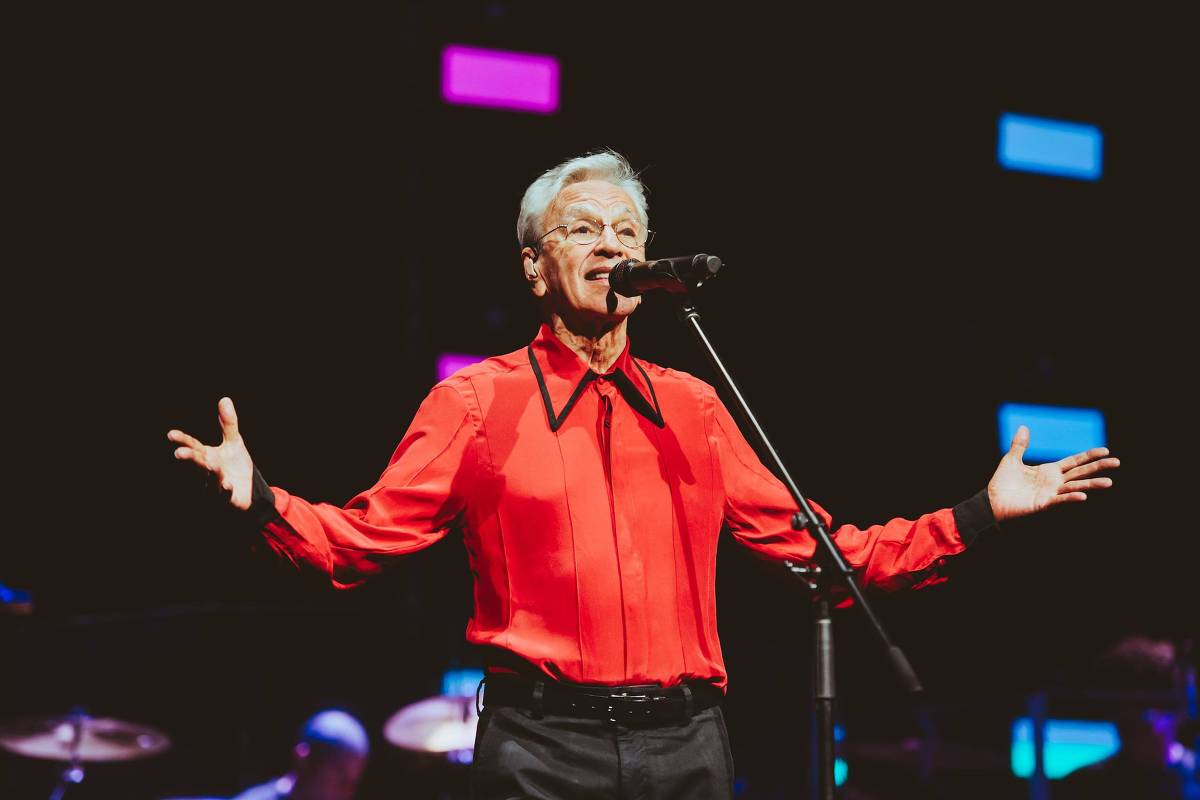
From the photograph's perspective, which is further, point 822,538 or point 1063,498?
point 1063,498

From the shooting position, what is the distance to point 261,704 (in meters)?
4.79

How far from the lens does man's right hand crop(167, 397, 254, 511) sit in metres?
2.24

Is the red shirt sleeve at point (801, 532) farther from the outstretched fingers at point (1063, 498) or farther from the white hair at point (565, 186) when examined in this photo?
the white hair at point (565, 186)

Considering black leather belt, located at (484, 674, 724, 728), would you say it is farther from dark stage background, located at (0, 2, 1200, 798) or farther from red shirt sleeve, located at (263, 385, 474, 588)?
dark stage background, located at (0, 2, 1200, 798)

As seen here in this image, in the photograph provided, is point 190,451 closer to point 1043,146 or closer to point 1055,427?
point 1055,427

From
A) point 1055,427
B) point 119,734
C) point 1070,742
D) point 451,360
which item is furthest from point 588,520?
point 1055,427

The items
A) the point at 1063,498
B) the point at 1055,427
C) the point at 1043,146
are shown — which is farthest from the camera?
the point at 1043,146

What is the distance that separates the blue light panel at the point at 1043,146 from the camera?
22.9 feet

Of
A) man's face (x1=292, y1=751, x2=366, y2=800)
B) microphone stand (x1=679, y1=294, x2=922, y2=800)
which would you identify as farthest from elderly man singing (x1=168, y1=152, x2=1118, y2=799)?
man's face (x1=292, y1=751, x2=366, y2=800)

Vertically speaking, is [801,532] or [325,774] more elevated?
[801,532]

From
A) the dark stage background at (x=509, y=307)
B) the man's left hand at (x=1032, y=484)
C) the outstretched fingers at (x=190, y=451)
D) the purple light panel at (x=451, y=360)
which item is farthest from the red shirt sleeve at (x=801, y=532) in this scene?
the purple light panel at (x=451, y=360)

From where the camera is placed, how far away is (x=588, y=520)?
2482 mm

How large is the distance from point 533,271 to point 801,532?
0.79 m

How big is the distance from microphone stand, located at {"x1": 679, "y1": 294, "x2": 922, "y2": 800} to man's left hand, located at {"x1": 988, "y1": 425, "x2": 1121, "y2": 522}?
467 millimetres
